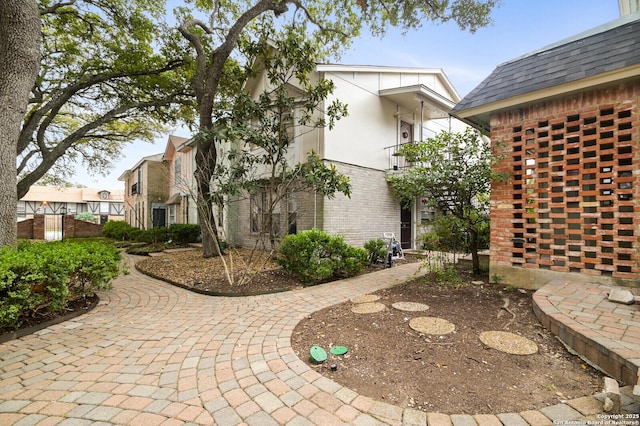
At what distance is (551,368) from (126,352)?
4173 mm

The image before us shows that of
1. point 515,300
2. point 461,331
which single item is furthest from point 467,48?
point 461,331

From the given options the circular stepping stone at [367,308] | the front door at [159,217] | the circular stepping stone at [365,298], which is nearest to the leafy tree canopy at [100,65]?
the front door at [159,217]

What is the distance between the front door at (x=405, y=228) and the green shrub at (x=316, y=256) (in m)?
5.04

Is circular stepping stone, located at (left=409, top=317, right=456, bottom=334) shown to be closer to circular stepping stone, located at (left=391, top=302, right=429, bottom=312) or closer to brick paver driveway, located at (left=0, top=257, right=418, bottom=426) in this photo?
circular stepping stone, located at (left=391, top=302, right=429, bottom=312)

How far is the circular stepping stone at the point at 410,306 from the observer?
412 centimetres

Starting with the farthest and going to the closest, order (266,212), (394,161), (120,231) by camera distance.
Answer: (120,231) < (394,161) < (266,212)

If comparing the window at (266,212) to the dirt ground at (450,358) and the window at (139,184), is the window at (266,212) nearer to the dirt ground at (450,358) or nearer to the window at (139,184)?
the dirt ground at (450,358)

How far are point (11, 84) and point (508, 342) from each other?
778 cm

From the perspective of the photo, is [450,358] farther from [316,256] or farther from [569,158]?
[569,158]

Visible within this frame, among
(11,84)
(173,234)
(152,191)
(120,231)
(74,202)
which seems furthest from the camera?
(74,202)

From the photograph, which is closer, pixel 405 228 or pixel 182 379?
pixel 182 379

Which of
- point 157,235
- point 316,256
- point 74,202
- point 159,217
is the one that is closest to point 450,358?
point 316,256

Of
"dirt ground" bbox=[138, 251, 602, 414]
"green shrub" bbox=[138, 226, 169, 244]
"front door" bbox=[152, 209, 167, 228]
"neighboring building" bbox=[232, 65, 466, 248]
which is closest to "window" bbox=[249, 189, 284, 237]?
"neighboring building" bbox=[232, 65, 466, 248]

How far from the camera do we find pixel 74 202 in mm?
35062
